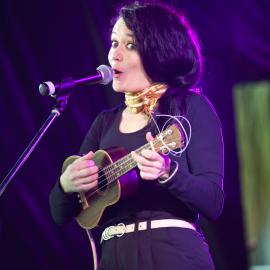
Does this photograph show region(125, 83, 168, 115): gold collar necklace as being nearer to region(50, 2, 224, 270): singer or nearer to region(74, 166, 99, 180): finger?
region(50, 2, 224, 270): singer

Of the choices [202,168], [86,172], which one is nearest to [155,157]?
[202,168]

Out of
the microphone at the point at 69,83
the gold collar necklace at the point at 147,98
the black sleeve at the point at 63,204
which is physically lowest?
the black sleeve at the point at 63,204

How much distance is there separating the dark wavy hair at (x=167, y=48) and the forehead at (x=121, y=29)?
2 cm

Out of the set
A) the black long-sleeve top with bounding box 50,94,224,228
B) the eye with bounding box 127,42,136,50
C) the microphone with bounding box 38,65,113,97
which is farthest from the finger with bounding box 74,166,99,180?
the eye with bounding box 127,42,136,50

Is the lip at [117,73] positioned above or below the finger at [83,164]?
above

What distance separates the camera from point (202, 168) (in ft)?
5.70

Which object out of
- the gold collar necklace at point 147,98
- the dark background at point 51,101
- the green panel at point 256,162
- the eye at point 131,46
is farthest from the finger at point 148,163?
the green panel at point 256,162

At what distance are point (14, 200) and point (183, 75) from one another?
153 cm

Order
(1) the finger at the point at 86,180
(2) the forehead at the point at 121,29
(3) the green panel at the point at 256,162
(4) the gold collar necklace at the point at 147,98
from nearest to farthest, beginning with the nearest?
(1) the finger at the point at 86,180 → (4) the gold collar necklace at the point at 147,98 → (2) the forehead at the point at 121,29 → (3) the green panel at the point at 256,162

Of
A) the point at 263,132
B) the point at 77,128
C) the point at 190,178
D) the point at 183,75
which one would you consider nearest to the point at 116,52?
the point at 183,75

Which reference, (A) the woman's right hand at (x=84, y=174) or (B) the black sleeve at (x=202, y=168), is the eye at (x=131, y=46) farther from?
(A) the woman's right hand at (x=84, y=174)

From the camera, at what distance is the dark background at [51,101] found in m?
3.06

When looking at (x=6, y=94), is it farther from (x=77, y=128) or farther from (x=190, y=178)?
(x=190, y=178)

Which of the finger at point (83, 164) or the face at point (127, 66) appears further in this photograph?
the face at point (127, 66)
